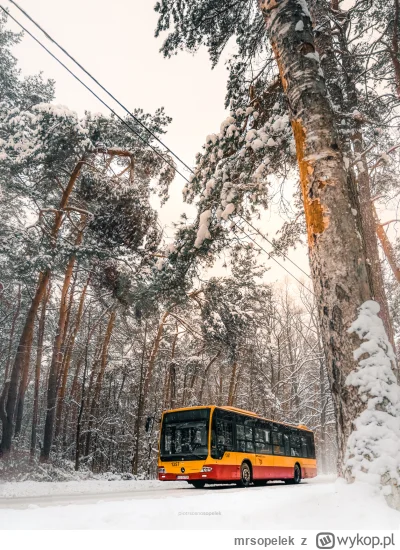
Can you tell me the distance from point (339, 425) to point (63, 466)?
51.4 feet

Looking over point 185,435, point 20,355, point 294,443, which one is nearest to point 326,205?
point 185,435

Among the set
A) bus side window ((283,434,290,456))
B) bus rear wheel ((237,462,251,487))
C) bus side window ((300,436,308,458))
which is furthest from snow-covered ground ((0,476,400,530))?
bus side window ((300,436,308,458))

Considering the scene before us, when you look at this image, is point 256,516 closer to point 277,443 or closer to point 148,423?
point 148,423

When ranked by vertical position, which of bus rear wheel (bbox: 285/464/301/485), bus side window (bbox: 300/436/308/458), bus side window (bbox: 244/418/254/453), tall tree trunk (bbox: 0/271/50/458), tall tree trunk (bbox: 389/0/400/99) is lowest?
bus rear wheel (bbox: 285/464/301/485)

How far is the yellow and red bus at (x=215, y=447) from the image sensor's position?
464 inches

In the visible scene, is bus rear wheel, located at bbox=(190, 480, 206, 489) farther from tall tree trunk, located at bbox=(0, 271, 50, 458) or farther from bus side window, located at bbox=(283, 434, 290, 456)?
tall tree trunk, located at bbox=(0, 271, 50, 458)

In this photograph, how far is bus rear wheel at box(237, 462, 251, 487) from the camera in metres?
12.8

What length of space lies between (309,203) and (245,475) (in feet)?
37.5

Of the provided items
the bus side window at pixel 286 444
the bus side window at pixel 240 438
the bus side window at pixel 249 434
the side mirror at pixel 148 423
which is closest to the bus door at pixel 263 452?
the bus side window at pixel 249 434

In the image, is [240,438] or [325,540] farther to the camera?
[240,438]

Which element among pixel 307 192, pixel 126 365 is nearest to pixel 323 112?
pixel 307 192

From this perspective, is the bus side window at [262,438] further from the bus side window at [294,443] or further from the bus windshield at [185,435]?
the bus windshield at [185,435]

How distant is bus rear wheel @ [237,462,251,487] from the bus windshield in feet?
6.23

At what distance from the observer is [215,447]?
11.9 meters
